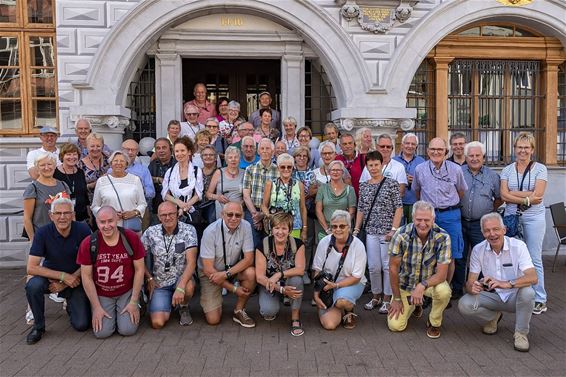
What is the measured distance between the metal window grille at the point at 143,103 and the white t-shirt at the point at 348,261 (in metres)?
4.99

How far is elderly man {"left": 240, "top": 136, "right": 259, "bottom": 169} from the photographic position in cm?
671

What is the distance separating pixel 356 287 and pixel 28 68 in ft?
21.1

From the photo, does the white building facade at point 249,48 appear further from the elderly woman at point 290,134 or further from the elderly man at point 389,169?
the elderly man at point 389,169

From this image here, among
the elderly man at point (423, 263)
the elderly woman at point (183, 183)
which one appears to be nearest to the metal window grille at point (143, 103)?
the elderly woman at point (183, 183)

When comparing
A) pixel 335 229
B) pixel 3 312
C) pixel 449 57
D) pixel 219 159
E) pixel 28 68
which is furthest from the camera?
pixel 449 57

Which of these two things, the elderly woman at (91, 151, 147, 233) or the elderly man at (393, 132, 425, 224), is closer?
the elderly woman at (91, 151, 147, 233)

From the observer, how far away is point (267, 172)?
632cm

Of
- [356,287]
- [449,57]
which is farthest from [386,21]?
[356,287]

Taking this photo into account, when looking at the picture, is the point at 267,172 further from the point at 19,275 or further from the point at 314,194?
the point at 19,275

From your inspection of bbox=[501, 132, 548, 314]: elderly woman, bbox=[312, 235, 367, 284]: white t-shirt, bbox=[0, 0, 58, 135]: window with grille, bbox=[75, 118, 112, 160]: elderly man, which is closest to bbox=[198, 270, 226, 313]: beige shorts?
bbox=[312, 235, 367, 284]: white t-shirt

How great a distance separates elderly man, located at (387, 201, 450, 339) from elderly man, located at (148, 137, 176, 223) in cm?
303

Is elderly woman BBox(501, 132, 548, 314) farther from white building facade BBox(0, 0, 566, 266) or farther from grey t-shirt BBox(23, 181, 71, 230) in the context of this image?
grey t-shirt BBox(23, 181, 71, 230)

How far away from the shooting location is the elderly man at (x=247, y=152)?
6.71 metres

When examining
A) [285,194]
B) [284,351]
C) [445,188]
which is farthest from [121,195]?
[445,188]
